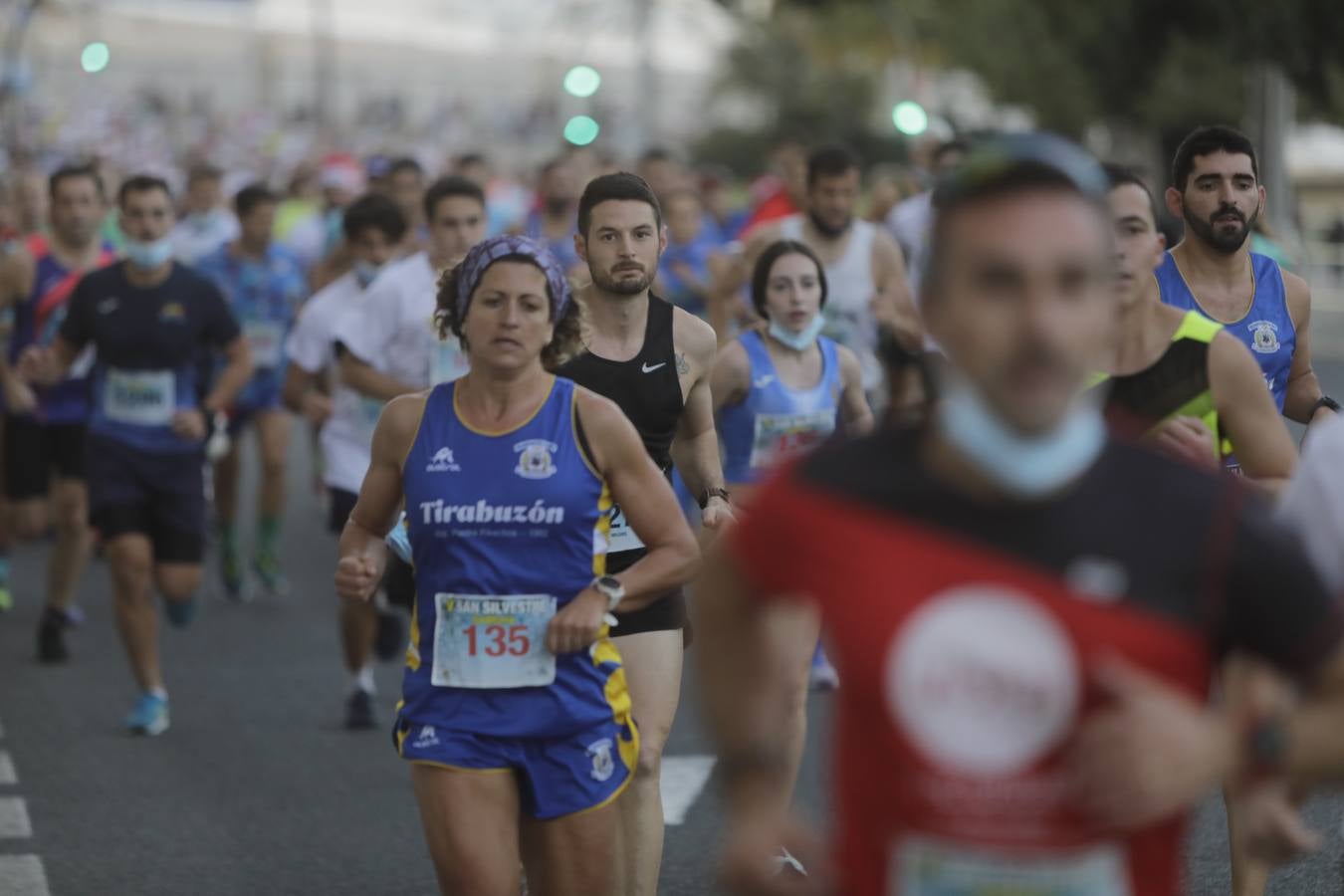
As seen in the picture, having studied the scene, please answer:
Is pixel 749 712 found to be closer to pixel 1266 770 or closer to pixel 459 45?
pixel 1266 770

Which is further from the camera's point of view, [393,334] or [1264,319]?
[393,334]

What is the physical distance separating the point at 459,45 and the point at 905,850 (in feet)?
402

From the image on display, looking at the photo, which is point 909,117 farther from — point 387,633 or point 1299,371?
point 1299,371

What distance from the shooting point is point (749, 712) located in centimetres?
290

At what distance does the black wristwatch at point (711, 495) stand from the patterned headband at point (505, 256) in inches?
46.0

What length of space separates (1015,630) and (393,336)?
6517 mm

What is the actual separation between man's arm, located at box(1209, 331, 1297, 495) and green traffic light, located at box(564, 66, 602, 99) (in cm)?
716

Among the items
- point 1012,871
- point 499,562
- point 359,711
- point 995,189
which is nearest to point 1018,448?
point 995,189

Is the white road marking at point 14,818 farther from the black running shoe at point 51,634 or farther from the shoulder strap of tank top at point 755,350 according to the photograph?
Result: the shoulder strap of tank top at point 755,350

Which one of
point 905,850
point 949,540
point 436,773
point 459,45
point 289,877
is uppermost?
point 459,45

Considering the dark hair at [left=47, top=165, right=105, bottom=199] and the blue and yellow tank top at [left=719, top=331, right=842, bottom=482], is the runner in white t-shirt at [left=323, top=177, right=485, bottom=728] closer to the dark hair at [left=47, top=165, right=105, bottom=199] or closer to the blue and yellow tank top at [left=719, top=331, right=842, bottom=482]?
the blue and yellow tank top at [left=719, top=331, right=842, bottom=482]

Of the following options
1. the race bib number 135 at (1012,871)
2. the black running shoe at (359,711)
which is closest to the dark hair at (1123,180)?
the race bib number 135 at (1012,871)

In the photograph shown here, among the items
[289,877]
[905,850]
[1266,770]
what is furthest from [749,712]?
[289,877]

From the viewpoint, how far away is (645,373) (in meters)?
6.49
